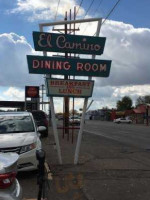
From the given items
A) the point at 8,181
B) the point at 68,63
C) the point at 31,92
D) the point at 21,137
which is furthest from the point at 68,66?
the point at 31,92

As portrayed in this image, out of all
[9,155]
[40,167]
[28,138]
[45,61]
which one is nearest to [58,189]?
[28,138]

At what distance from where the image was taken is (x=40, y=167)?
5777 millimetres

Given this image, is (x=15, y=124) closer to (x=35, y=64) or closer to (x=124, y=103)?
(x=35, y=64)

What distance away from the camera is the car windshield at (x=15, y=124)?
11555 millimetres

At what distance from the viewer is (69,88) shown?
12719 mm

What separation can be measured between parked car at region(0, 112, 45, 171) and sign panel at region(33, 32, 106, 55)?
2279 millimetres

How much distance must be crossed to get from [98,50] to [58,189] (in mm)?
5554

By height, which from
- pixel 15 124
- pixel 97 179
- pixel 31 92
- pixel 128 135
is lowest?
pixel 97 179

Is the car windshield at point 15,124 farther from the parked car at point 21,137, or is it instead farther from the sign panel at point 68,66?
the sign panel at point 68,66

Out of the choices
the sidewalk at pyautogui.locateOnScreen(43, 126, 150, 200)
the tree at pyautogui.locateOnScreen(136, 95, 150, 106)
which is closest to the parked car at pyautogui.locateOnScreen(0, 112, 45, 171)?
the sidewalk at pyautogui.locateOnScreen(43, 126, 150, 200)

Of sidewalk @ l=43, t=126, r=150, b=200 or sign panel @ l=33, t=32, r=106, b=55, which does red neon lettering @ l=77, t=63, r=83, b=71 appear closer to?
sign panel @ l=33, t=32, r=106, b=55

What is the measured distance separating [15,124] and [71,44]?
3.11 metres

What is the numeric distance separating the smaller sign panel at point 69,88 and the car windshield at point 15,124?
3.73 feet

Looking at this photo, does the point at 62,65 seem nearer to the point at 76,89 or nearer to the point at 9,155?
the point at 76,89
